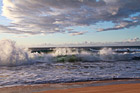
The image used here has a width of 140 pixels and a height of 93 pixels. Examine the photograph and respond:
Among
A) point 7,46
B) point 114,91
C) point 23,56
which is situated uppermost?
point 7,46

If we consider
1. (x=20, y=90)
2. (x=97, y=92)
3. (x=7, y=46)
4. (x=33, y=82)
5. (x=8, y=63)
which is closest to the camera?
(x=97, y=92)

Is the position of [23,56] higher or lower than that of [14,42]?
lower

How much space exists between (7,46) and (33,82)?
10.3 metres

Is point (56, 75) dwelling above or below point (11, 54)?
below

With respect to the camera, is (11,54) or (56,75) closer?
(56,75)

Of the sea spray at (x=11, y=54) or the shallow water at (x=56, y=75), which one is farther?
the sea spray at (x=11, y=54)

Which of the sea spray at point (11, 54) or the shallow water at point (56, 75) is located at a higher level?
the sea spray at point (11, 54)

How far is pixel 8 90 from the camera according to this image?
5.63 meters

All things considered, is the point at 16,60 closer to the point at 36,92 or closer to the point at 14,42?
the point at 14,42

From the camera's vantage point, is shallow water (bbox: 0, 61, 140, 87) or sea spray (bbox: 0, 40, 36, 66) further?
sea spray (bbox: 0, 40, 36, 66)

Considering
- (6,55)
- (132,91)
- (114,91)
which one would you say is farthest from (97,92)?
(6,55)

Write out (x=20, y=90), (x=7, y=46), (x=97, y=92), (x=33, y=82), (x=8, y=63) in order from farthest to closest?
(x=7, y=46) < (x=8, y=63) < (x=33, y=82) < (x=20, y=90) < (x=97, y=92)

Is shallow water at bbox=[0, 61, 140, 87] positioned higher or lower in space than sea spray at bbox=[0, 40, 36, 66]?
lower

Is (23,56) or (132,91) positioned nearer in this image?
(132,91)
